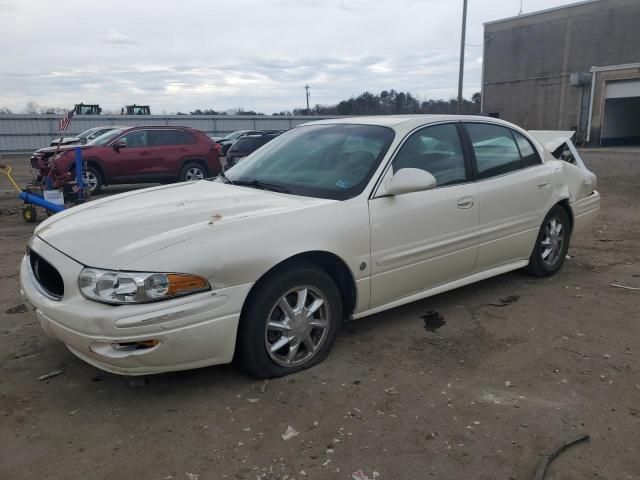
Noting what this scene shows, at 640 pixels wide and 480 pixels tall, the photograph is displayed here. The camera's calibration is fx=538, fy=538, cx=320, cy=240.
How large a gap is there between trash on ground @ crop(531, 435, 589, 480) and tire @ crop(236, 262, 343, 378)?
145cm

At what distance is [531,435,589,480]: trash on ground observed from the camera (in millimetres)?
2449

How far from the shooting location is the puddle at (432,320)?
4120mm

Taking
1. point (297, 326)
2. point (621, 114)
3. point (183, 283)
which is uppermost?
point (621, 114)

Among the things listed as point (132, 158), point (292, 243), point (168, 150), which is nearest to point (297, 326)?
point (292, 243)

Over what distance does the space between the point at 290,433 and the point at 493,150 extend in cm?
302

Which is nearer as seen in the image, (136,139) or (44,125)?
(136,139)

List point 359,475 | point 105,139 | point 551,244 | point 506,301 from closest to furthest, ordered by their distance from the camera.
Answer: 1. point 359,475
2. point 506,301
3. point 551,244
4. point 105,139

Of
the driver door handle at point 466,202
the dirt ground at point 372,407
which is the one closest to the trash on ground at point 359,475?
the dirt ground at point 372,407

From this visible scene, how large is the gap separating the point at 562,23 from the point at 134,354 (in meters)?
40.6

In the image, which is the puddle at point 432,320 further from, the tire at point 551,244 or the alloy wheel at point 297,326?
the tire at point 551,244

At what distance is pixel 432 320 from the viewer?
4.26 m

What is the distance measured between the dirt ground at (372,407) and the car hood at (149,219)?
867mm

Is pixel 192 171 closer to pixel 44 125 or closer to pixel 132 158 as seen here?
pixel 132 158

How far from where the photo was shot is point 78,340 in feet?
9.32
